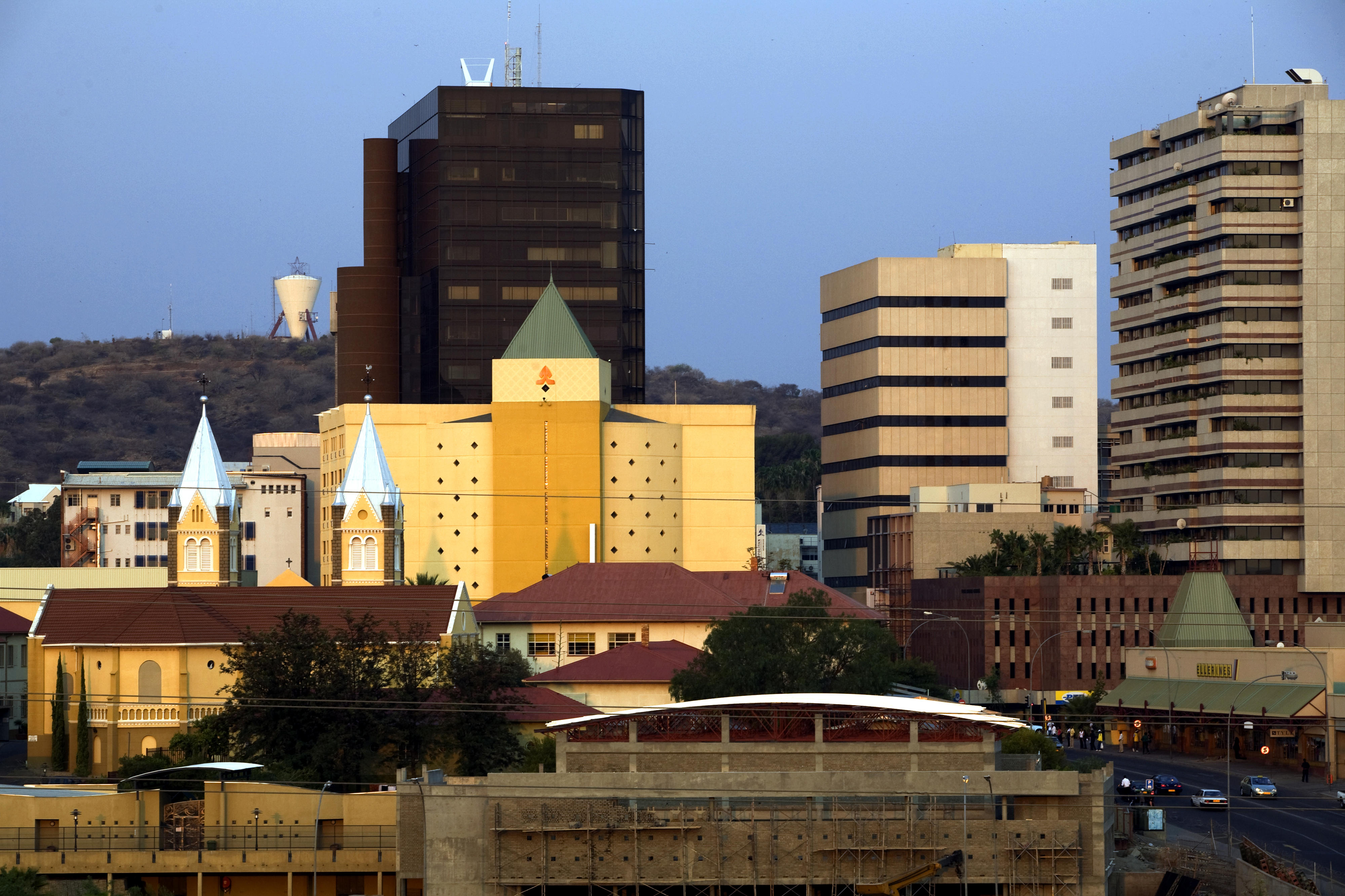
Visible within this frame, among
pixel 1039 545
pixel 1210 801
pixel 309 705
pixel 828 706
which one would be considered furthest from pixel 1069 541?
pixel 828 706

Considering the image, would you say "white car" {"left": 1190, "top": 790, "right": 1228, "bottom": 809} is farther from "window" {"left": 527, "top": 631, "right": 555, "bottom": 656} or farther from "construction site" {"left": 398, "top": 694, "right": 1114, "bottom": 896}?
"window" {"left": 527, "top": 631, "right": 555, "bottom": 656}

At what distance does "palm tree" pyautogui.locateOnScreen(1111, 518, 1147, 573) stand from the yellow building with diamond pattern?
108 ft

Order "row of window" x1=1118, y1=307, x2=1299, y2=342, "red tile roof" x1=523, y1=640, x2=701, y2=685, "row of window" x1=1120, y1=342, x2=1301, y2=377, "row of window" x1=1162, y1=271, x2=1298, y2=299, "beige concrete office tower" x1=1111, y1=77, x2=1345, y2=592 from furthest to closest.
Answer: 1. "row of window" x1=1120, y1=342, x2=1301, y2=377
2. "row of window" x1=1118, y1=307, x2=1299, y2=342
3. "row of window" x1=1162, y1=271, x2=1298, y2=299
4. "beige concrete office tower" x1=1111, y1=77, x2=1345, y2=592
5. "red tile roof" x1=523, y1=640, x2=701, y2=685

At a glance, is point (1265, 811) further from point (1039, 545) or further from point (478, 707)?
point (1039, 545)

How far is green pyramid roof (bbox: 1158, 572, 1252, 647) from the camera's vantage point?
14912cm

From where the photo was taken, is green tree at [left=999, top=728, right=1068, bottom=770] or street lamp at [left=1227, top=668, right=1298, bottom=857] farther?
street lamp at [left=1227, top=668, right=1298, bottom=857]

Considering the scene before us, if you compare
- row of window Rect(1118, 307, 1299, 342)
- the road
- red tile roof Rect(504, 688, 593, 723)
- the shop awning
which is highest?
row of window Rect(1118, 307, 1299, 342)

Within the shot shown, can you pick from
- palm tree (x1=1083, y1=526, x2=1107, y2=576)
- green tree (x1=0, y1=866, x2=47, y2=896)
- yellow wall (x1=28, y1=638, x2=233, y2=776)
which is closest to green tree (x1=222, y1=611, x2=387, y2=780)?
green tree (x1=0, y1=866, x2=47, y2=896)

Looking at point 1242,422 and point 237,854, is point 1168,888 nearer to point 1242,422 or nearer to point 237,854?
point 237,854

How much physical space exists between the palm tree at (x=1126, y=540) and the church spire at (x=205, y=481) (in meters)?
84.3

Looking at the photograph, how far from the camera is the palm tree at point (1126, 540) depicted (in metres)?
180

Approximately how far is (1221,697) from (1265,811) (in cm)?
3298

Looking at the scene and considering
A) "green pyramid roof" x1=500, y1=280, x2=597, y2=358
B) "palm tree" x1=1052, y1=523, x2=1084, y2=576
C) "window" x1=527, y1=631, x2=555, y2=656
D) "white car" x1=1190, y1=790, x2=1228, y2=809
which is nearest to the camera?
"white car" x1=1190, y1=790, x2=1228, y2=809

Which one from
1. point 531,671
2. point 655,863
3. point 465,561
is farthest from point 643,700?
point 465,561
